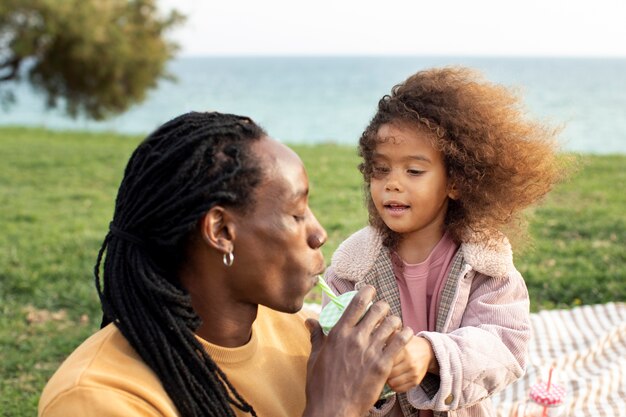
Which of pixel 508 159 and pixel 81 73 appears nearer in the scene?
pixel 508 159

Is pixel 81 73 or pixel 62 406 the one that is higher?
pixel 62 406

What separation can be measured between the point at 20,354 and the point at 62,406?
121 inches

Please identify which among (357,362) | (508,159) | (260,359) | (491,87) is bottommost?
(260,359)

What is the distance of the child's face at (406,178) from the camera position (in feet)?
9.23

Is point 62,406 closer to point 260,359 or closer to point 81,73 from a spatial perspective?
point 260,359

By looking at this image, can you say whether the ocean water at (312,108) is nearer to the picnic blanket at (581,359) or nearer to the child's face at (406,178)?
the picnic blanket at (581,359)

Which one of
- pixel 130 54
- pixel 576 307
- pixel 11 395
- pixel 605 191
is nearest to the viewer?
pixel 11 395

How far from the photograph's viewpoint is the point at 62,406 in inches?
67.2

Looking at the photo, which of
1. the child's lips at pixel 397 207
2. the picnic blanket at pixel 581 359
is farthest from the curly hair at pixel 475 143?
the picnic blanket at pixel 581 359

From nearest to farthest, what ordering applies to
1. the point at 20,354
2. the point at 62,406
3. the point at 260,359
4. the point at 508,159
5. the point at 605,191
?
the point at 62,406
the point at 260,359
the point at 508,159
the point at 20,354
the point at 605,191

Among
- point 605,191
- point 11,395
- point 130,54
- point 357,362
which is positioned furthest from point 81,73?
point 357,362

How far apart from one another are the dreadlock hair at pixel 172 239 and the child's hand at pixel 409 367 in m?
0.53

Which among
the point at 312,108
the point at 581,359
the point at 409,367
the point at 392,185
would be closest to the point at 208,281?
the point at 409,367

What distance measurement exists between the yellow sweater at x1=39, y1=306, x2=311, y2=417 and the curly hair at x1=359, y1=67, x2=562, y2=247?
2.91ft
